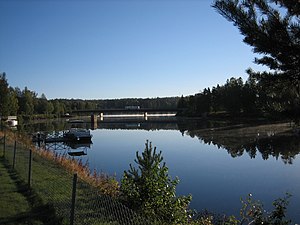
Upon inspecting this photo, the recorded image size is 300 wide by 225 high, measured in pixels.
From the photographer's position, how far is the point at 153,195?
10.8 m

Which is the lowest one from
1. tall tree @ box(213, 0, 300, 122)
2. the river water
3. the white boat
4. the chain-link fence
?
the river water

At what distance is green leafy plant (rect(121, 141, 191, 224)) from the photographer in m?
10.3

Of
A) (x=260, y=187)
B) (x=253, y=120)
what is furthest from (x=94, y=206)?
(x=253, y=120)

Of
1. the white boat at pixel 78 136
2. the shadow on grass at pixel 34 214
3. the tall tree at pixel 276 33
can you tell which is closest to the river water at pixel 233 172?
the shadow on grass at pixel 34 214

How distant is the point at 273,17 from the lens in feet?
17.5

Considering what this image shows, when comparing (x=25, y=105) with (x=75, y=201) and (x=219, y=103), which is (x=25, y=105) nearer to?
(x=219, y=103)

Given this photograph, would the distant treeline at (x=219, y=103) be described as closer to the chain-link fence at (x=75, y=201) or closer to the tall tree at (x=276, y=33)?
the tall tree at (x=276, y=33)

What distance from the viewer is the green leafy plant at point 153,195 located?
405 inches

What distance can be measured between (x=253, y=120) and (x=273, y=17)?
91681 mm

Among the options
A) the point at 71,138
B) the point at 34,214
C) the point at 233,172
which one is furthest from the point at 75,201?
the point at 71,138

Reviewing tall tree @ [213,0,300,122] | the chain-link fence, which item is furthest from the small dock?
tall tree @ [213,0,300,122]

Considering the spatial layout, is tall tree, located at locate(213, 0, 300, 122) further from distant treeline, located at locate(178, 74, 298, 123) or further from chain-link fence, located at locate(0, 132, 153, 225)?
chain-link fence, located at locate(0, 132, 153, 225)

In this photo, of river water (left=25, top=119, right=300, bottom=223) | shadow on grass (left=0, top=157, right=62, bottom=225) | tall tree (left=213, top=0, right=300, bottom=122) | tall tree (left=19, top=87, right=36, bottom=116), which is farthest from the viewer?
tall tree (left=19, top=87, right=36, bottom=116)

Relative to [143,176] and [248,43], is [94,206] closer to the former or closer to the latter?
[143,176]
